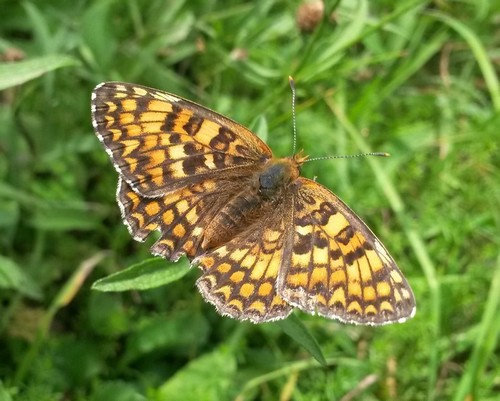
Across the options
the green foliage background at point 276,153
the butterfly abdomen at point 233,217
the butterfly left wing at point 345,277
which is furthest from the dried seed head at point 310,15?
the butterfly left wing at point 345,277

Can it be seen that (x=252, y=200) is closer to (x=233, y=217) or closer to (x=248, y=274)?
(x=233, y=217)

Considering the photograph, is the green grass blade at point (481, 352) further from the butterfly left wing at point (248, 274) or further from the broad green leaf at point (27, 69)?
the broad green leaf at point (27, 69)

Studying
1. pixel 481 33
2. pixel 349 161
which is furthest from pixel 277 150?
pixel 481 33

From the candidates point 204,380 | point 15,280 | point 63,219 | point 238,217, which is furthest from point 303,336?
point 63,219

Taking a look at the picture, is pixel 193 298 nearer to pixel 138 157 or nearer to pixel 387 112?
pixel 138 157

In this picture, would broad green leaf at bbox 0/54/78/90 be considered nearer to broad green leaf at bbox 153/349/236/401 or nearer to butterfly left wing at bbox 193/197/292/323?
butterfly left wing at bbox 193/197/292/323
